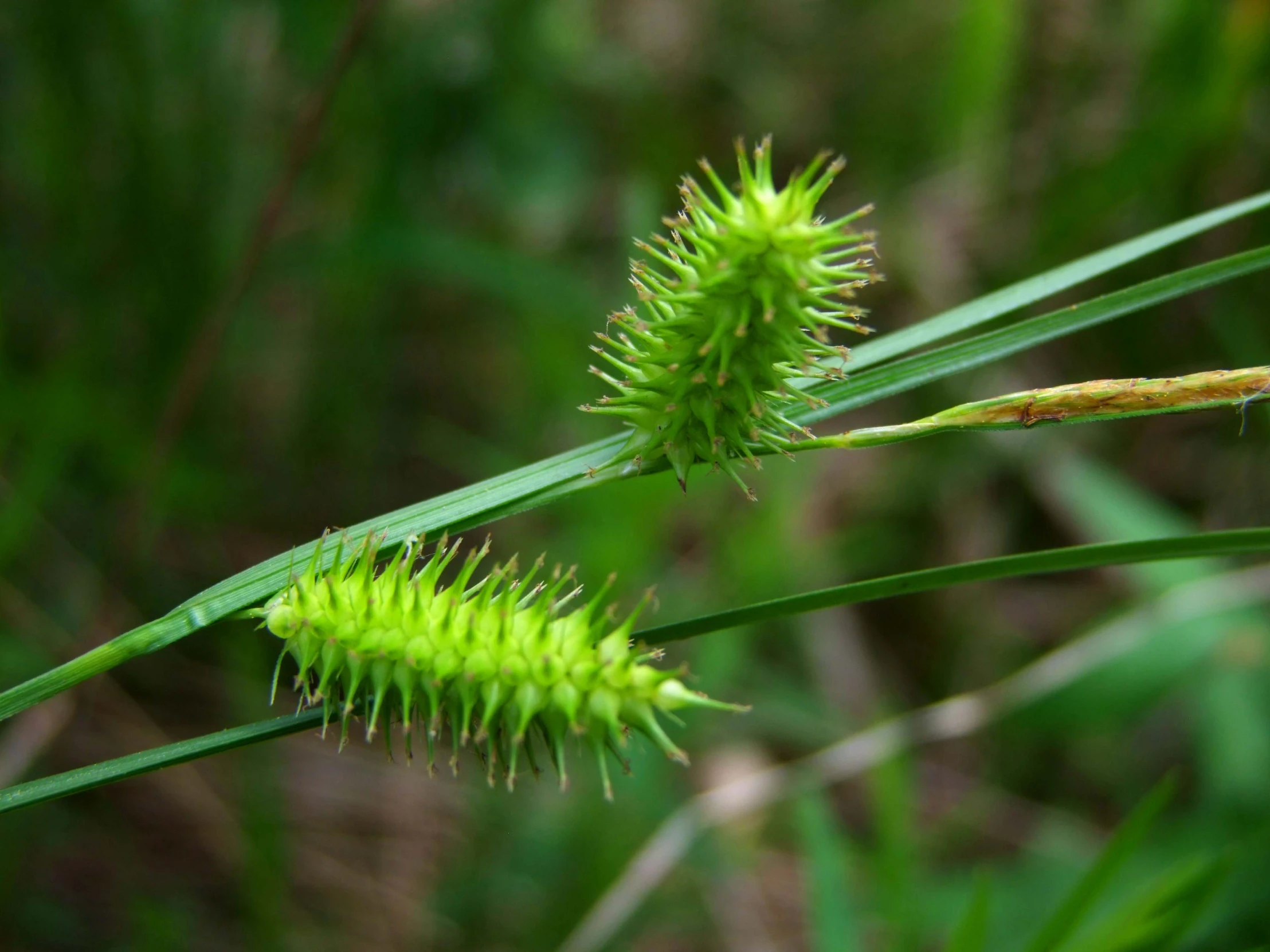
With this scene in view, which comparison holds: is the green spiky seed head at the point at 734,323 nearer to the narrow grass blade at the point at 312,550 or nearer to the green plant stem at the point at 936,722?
the narrow grass blade at the point at 312,550

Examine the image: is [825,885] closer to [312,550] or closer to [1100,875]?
[1100,875]

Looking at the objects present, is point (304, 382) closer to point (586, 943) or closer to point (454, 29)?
point (454, 29)

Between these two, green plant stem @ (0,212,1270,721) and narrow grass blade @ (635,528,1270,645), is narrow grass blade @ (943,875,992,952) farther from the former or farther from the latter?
green plant stem @ (0,212,1270,721)

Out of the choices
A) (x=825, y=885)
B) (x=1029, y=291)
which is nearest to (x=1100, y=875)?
(x=825, y=885)

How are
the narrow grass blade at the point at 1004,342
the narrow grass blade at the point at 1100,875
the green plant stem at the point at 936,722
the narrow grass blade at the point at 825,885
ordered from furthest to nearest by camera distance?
the green plant stem at the point at 936,722
the narrow grass blade at the point at 825,885
the narrow grass blade at the point at 1100,875
the narrow grass blade at the point at 1004,342

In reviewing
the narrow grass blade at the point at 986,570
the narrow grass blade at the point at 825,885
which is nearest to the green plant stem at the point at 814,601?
the narrow grass blade at the point at 986,570

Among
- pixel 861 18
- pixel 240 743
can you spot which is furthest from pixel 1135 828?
pixel 861 18

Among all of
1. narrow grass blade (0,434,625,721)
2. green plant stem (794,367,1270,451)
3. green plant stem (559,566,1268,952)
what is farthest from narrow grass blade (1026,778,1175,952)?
narrow grass blade (0,434,625,721)
